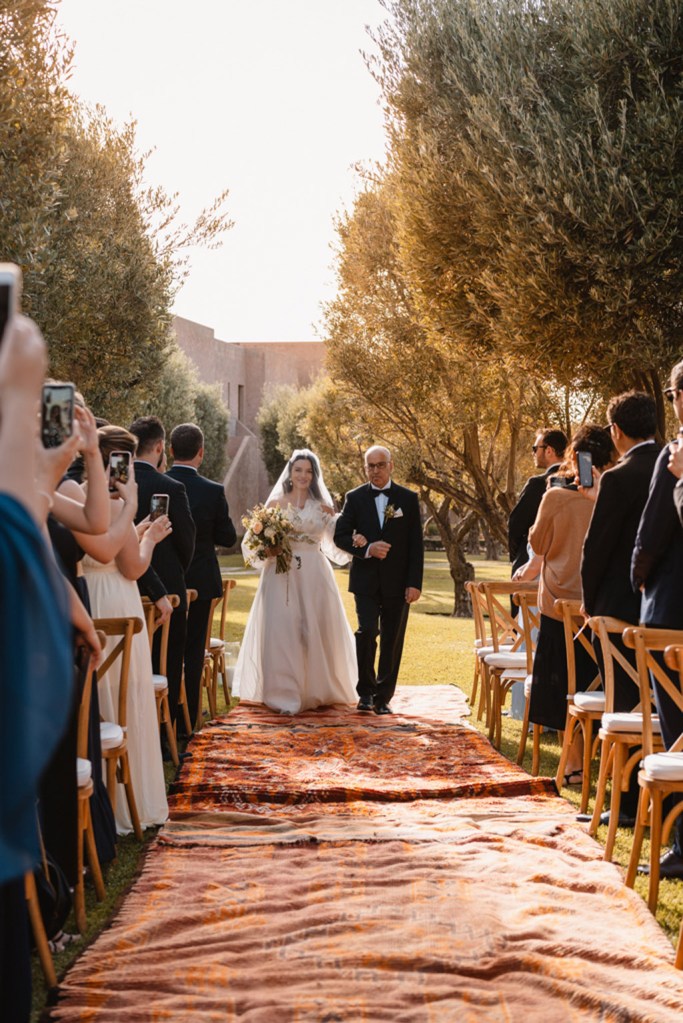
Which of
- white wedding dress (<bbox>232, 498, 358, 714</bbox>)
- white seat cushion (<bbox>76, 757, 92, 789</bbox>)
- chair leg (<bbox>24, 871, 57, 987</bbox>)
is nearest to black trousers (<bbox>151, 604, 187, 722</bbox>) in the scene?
white wedding dress (<bbox>232, 498, 358, 714</bbox>)

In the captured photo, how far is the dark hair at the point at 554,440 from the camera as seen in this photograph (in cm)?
937

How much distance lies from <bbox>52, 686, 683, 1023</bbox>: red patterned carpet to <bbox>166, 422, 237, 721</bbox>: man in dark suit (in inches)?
71.8

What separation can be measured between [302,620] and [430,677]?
126 inches

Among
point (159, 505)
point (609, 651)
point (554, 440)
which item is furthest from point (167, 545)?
point (609, 651)

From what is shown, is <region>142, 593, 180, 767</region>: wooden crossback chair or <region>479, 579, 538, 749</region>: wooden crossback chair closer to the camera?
<region>142, 593, 180, 767</region>: wooden crossback chair

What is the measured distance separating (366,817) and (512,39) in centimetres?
780

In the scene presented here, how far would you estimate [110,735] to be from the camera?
206 inches

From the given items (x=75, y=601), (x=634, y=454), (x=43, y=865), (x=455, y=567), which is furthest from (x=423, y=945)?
(x=455, y=567)

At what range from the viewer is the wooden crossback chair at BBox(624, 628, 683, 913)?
14.5 feet

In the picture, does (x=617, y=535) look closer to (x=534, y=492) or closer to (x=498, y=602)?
(x=498, y=602)

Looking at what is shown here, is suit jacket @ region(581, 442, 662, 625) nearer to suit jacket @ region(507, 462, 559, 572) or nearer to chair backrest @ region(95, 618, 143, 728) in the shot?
chair backrest @ region(95, 618, 143, 728)

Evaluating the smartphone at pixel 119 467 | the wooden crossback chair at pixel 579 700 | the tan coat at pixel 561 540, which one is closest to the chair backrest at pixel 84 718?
the smartphone at pixel 119 467

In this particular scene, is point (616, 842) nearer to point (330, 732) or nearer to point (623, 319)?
point (330, 732)

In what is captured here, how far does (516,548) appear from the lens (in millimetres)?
10156
